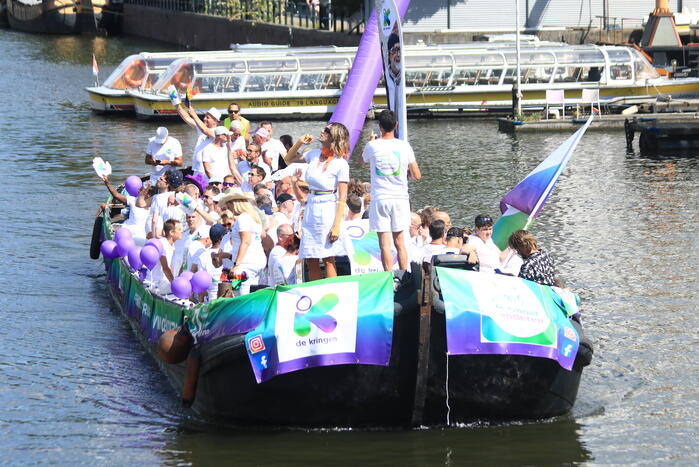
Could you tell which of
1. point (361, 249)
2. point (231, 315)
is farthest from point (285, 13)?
point (231, 315)

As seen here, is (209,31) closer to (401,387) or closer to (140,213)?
(140,213)

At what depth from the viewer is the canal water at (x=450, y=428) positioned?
11.9 m

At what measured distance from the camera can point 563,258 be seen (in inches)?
801

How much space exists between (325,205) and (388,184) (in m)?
0.71

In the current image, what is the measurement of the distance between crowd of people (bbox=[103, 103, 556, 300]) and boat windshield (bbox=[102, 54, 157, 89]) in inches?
987

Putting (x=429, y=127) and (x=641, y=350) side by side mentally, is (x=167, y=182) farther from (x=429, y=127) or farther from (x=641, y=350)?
(x=429, y=127)

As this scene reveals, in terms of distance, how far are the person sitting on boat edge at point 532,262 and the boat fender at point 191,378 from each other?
10.5 ft

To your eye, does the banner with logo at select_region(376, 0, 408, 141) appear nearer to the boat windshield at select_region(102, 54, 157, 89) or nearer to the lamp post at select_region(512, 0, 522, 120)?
the lamp post at select_region(512, 0, 522, 120)

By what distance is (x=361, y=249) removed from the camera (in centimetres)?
1305

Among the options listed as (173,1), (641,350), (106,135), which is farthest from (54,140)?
(173,1)

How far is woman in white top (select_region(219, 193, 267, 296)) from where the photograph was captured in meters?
13.4

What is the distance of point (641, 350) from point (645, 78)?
2857 centimetres

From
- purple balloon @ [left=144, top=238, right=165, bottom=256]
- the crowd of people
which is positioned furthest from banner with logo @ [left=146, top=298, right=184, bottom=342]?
purple balloon @ [left=144, top=238, right=165, bottom=256]

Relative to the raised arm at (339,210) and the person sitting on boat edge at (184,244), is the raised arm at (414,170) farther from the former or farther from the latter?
the person sitting on boat edge at (184,244)
